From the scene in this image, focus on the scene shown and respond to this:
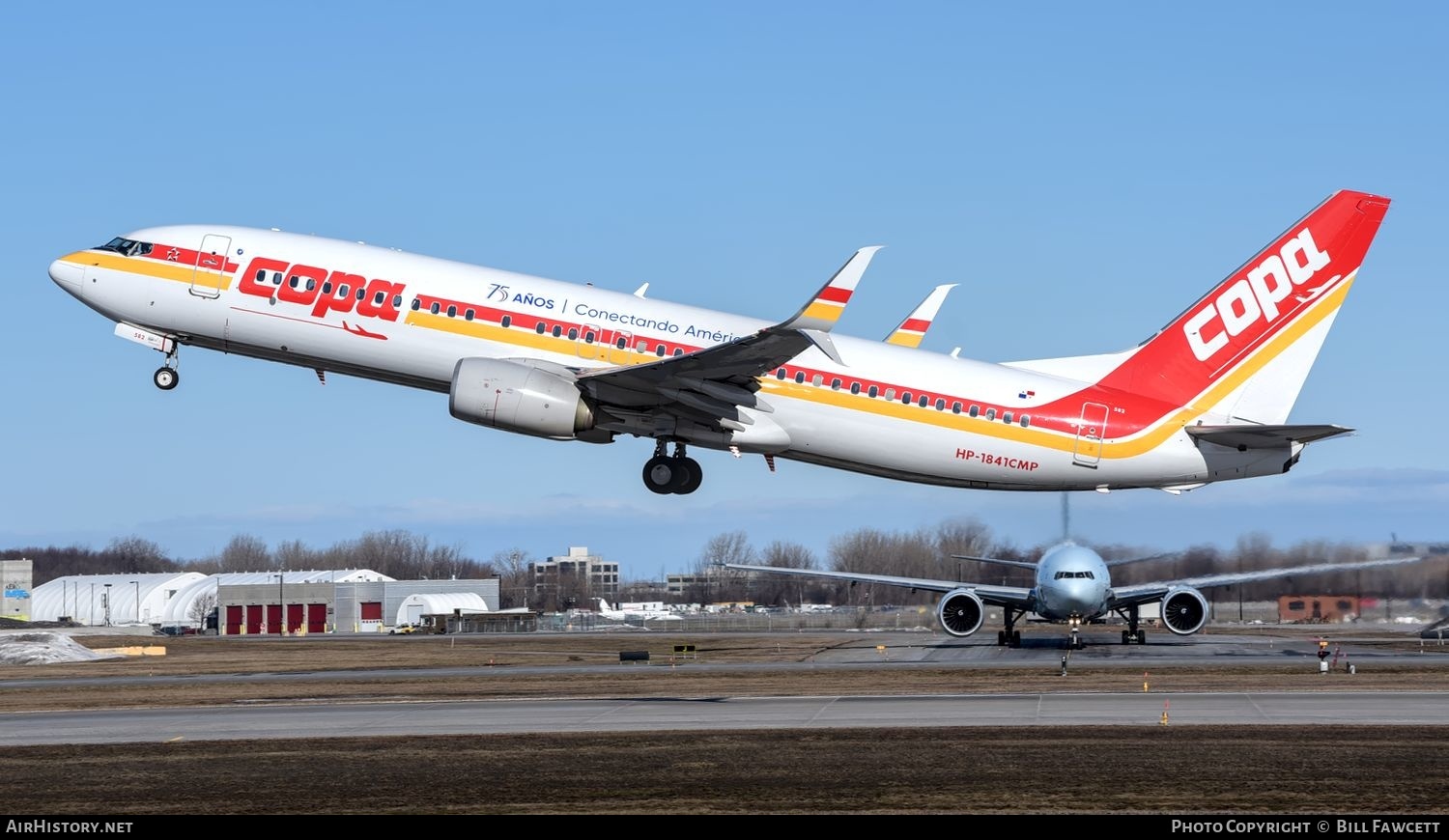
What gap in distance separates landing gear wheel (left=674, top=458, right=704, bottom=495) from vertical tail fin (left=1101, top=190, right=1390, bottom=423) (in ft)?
32.9

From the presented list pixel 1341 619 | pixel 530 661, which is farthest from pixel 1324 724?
pixel 530 661

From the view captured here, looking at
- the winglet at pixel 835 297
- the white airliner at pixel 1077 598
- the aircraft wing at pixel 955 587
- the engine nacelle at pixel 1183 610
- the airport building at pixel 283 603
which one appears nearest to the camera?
the winglet at pixel 835 297

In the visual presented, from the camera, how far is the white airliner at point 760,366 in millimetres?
37188

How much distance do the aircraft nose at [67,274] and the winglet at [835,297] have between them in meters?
19.5

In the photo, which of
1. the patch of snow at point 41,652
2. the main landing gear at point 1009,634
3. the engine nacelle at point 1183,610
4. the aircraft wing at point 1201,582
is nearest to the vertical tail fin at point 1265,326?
the aircraft wing at point 1201,582

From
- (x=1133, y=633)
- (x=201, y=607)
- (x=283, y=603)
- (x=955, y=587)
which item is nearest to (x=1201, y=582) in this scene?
(x=1133, y=633)

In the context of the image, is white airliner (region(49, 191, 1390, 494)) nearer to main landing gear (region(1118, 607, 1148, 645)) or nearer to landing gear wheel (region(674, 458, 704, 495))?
landing gear wheel (region(674, 458, 704, 495))

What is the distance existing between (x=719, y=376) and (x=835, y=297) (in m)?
4.86

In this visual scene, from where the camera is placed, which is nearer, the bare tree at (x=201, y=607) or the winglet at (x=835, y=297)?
the winglet at (x=835, y=297)

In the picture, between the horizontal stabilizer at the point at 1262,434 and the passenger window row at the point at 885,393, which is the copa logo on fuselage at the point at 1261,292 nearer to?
the horizontal stabilizer at the point at 1262,434

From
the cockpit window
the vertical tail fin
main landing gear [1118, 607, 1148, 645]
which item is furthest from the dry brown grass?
main landing gear [1118, 607, 1148, 645]
